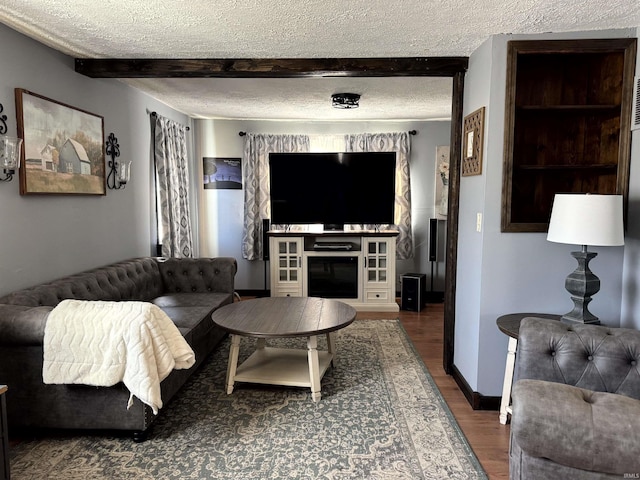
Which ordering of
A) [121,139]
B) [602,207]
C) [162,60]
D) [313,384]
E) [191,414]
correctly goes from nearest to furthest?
1. [602,207]
2. [191,414]
3. [313,384]
4. [162,60]
5. [121,139]

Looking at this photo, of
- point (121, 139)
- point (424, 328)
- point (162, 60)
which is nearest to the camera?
point (162, 60)

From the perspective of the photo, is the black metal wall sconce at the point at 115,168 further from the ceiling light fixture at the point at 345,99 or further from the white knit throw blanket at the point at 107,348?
the ceiling light fixture at the point at 345,99

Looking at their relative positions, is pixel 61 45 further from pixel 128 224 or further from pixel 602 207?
pixel 602 207

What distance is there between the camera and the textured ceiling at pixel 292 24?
234 centimetres

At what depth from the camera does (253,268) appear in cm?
623

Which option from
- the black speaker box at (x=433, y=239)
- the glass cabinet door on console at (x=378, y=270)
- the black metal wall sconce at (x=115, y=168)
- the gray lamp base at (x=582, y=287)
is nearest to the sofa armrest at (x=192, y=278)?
the black metal wall sconce at (x=115, y=168)

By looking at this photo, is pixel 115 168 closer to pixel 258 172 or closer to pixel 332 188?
pixel 258 172

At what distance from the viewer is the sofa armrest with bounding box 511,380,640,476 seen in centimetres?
159

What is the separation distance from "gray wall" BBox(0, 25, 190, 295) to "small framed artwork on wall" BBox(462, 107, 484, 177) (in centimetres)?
287

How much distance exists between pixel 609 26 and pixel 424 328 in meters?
3.11

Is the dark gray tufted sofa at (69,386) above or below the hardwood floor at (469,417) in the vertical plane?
above

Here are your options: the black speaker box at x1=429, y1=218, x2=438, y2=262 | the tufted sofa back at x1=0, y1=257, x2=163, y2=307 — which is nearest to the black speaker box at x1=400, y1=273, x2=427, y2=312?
the black speaker box at x1=429, y1=218, x2=438, y2=262

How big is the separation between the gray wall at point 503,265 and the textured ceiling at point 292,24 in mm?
264

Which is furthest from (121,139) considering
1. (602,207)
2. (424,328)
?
(602,207)
